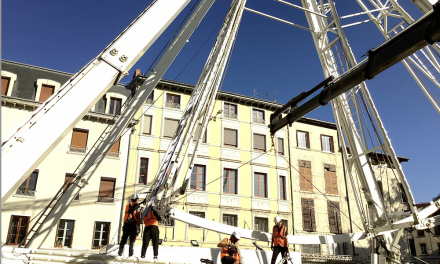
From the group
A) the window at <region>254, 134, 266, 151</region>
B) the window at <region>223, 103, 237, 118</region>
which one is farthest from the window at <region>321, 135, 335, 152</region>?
the window at <region>223, 103, 237, 118</region>

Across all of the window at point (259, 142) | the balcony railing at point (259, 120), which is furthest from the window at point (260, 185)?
the balcony railing at point (259, 120)

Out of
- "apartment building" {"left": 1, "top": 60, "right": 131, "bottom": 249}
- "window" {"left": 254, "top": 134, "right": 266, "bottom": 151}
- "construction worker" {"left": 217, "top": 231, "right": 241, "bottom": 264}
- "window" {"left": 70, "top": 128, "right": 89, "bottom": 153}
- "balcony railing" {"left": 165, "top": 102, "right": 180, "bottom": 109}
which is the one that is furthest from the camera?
"window" {"left": 254, "top": 134, "right": 266, "bottom": 151}

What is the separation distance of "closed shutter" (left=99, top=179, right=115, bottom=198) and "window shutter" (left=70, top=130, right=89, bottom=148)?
127 inches

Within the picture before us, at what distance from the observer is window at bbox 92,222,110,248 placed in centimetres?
2455

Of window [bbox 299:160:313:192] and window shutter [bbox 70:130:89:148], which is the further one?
window [bbox 299:160:313:192]

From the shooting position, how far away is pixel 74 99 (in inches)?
175

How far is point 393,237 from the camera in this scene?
545 inches

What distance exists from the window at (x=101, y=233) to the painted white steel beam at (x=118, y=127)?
15733 millimetres

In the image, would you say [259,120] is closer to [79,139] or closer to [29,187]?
[79,139]

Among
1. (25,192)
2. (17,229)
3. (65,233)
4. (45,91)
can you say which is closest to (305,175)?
(65,233)

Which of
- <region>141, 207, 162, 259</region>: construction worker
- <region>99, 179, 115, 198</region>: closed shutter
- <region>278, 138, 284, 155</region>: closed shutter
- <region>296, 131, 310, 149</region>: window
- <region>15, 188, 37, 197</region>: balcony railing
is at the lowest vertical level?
<region>141, 207, 162, 259</region>: construction worker

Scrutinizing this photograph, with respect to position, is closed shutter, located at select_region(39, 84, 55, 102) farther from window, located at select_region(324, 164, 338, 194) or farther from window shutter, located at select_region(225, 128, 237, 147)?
window, located at select_region(324, 164, 338, 194)

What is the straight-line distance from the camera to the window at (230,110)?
105ft

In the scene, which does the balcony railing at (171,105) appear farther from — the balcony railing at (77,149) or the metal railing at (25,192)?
the metal railing at (25,192)
